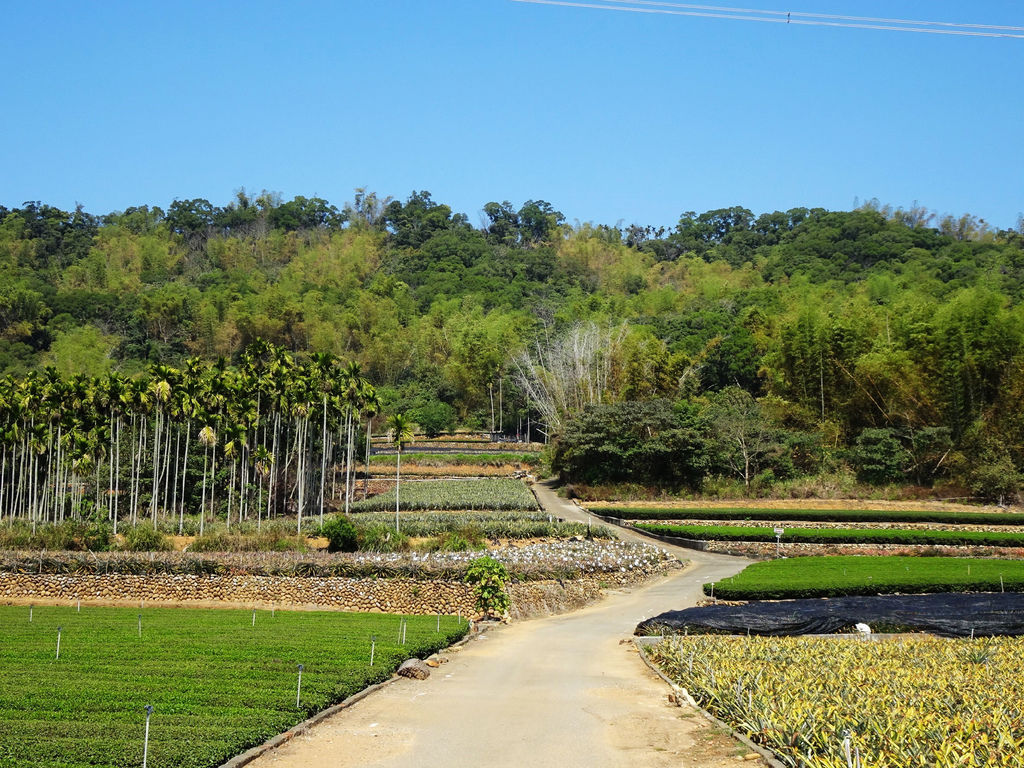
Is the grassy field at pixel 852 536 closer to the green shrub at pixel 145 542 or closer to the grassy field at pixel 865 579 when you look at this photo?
the grassy field at pixel 865 579

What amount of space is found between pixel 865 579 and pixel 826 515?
16.7 metres

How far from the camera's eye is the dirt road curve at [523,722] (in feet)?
40.5

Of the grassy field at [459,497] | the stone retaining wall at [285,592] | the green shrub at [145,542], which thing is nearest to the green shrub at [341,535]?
the stone retaining wall at [285,592]

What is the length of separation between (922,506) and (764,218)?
484 feet

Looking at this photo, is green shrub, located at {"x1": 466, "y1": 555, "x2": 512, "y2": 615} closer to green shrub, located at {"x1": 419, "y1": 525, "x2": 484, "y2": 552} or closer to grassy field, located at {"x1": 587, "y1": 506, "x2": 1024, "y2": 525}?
green shrub, located at {"x1": 419, "y1": 525, "x2": 484, "y2": 552}

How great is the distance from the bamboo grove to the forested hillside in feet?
12.0

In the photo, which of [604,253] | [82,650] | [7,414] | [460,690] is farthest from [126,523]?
[604,253]

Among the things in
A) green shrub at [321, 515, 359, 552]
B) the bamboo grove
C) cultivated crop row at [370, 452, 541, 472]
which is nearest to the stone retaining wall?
green shrub at [321, 515, 359, 552]

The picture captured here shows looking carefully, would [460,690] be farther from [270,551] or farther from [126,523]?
[126,523]

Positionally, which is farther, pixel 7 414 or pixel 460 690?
pixel 7 414

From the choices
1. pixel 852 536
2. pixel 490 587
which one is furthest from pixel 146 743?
pixel 852 536

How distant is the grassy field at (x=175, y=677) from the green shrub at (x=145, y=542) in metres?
9.04

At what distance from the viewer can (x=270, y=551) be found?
110ft

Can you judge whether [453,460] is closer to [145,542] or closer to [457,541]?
[457,541]
